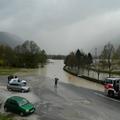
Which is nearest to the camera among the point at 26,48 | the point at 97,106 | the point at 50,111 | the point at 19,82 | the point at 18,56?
the point at 50,111

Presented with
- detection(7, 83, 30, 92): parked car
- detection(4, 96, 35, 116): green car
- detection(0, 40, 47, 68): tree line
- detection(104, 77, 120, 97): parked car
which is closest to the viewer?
detection(4, 96, 35, 116): green car

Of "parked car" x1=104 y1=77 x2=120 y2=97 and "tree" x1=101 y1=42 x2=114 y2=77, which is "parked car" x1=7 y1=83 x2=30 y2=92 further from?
"tree" x1=101 y1=42 x2=114 y2=77

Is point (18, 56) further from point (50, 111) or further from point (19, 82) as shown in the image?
point (50, 111)

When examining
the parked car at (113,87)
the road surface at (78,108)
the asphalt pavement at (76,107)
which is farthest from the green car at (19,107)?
the parked car at (113,87)

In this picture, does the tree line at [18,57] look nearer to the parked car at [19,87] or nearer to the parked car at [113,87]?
the parked car at [19,87]

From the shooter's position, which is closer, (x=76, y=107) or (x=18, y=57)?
(x=76, y=107)

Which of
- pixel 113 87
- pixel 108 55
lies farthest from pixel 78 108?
pixel 108 55

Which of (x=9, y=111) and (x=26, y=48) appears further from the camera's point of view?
(x=26, y=48)

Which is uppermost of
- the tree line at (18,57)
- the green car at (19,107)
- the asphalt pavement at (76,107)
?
the tree line at (18,57)

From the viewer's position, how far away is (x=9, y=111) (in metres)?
28.4

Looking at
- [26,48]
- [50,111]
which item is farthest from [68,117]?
[26,48]

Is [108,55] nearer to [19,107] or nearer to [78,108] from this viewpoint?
[78,108]

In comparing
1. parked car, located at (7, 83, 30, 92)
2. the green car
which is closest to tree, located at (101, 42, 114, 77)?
parked car, located at (7, 83, 30, 92)

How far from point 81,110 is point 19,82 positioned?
18373 millimetres
